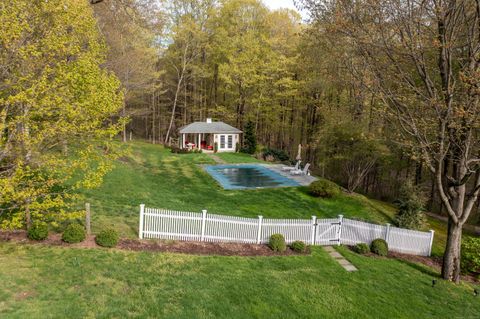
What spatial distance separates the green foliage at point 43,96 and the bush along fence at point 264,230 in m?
2.93

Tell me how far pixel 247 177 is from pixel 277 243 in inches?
466

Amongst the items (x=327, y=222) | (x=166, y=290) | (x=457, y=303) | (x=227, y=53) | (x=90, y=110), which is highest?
(x=227, y=53)

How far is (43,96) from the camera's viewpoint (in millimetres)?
8367

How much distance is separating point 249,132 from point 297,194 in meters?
15.8

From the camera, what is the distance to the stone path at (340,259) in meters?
11.0

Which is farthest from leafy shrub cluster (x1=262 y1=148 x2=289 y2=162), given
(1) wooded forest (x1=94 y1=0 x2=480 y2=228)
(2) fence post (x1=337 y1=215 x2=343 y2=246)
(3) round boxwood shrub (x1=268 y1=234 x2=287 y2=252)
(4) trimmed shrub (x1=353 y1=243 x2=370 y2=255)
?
(3) round boxwood shrub (x1=268 y1=234 x2=287 y2=252)

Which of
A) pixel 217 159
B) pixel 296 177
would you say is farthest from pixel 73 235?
pixel 217 159

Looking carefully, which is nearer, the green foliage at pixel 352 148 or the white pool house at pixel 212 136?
the green foliage at pixel 352 148

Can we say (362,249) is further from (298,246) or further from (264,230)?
(264,230)

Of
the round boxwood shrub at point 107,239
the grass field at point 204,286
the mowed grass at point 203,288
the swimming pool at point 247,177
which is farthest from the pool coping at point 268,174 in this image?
the round boxwood shrub at point 107,239

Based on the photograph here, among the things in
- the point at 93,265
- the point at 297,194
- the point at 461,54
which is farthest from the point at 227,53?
the point at 93,265

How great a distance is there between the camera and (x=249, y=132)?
33.8m

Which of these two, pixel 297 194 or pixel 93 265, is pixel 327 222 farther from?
Answer: pixel 93 265

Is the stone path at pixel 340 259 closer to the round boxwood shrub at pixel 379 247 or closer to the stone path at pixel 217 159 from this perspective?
the round boxwood shrub at pixel 379 247
